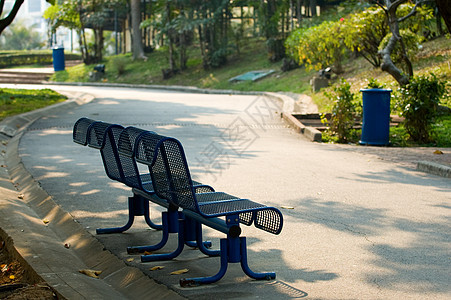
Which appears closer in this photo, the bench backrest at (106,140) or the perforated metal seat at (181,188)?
the perforated metal seat at (181,188)

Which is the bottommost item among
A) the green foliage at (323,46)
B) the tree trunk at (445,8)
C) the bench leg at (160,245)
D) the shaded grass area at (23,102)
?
the shaded grass area at (23,102)

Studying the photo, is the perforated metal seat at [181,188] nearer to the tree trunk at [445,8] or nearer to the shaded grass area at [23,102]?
the tree trunk at [445,8]

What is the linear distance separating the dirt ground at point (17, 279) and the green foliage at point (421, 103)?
30.7 feet

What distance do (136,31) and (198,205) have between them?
36.3 meters

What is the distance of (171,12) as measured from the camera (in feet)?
121

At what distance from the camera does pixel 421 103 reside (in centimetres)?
1292

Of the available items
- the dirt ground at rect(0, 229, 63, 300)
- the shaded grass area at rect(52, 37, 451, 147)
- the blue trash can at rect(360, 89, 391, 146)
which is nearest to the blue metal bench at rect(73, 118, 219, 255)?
the dirt ground at rect(0, 229, 63, 300)

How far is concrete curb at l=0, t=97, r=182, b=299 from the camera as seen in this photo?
15.4 feet

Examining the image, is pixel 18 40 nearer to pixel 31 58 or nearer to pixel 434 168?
pixel 31 58

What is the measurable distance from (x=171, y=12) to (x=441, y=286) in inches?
1322

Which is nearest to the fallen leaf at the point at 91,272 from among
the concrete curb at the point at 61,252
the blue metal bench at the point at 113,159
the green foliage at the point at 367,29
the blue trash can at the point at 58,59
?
the concrete curb at the point at 61,252

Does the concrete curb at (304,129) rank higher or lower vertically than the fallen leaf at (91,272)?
lower

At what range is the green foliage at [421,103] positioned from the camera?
12.9 m

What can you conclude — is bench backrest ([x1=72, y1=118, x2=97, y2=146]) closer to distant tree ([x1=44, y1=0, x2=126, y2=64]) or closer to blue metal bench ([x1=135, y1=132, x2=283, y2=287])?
blue metal bench ([x1=135, y1=132, x2=283, y2=287])
